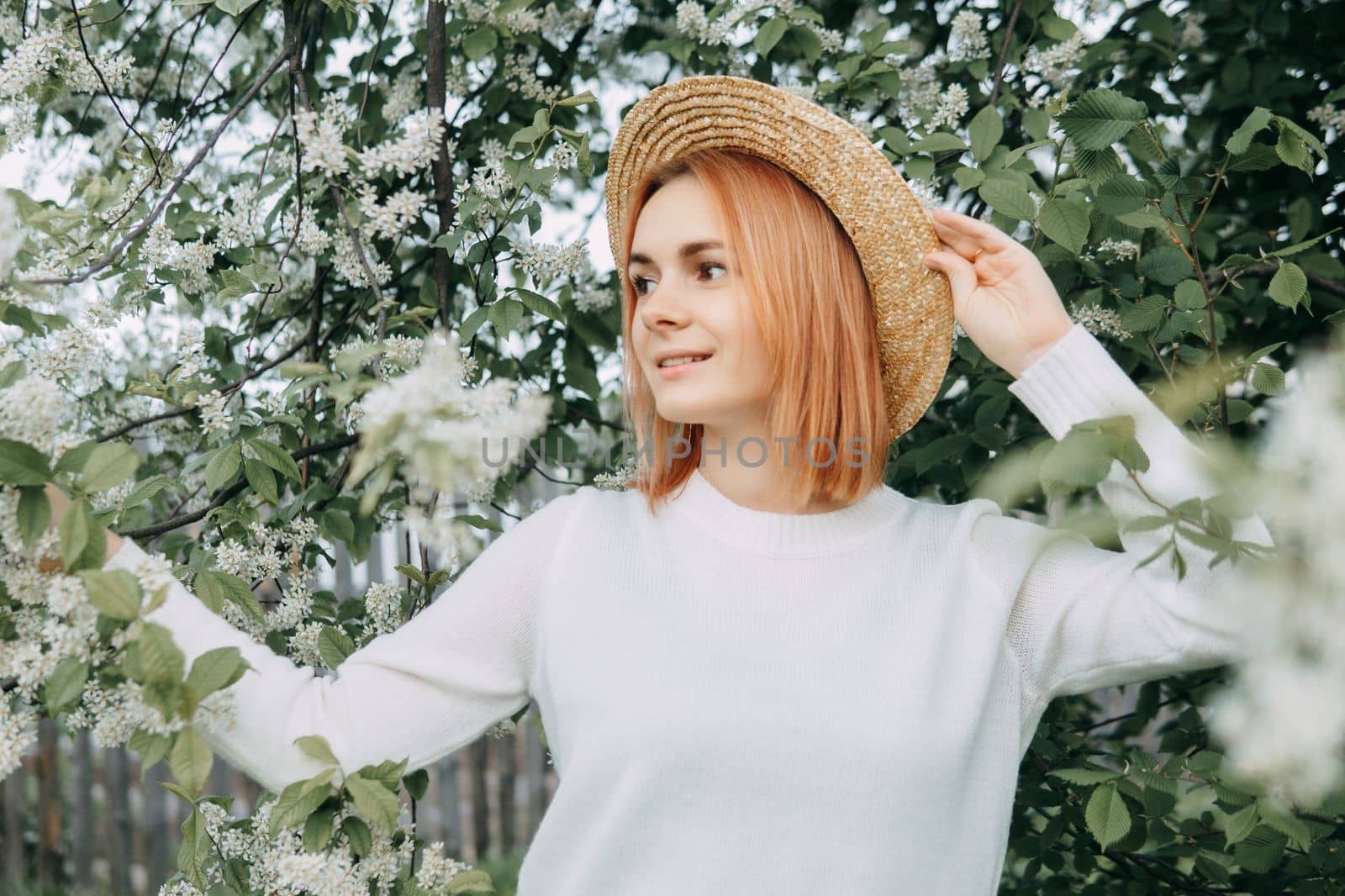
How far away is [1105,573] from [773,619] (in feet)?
1.23

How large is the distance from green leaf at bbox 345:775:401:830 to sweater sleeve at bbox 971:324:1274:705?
701mm

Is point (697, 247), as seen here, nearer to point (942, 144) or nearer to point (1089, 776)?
point (942, 144)

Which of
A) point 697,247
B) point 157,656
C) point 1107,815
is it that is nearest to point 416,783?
point 157,656

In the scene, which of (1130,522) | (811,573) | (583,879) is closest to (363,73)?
(811,573)

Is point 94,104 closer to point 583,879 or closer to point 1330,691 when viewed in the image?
point 583,879

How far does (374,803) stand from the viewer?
117 cm

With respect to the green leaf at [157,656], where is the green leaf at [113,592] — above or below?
above

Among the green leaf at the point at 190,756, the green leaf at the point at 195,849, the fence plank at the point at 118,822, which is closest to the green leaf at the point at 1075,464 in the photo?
the green leaf at the point at 190,756

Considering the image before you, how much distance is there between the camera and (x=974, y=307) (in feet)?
4.47

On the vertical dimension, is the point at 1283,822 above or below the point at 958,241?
below

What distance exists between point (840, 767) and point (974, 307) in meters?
0.54

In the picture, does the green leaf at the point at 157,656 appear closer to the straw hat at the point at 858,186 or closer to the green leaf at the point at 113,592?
the green leaf at the point at 113,592

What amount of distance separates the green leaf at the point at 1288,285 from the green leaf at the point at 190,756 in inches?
51.0

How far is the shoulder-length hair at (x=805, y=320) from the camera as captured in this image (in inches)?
54.0
